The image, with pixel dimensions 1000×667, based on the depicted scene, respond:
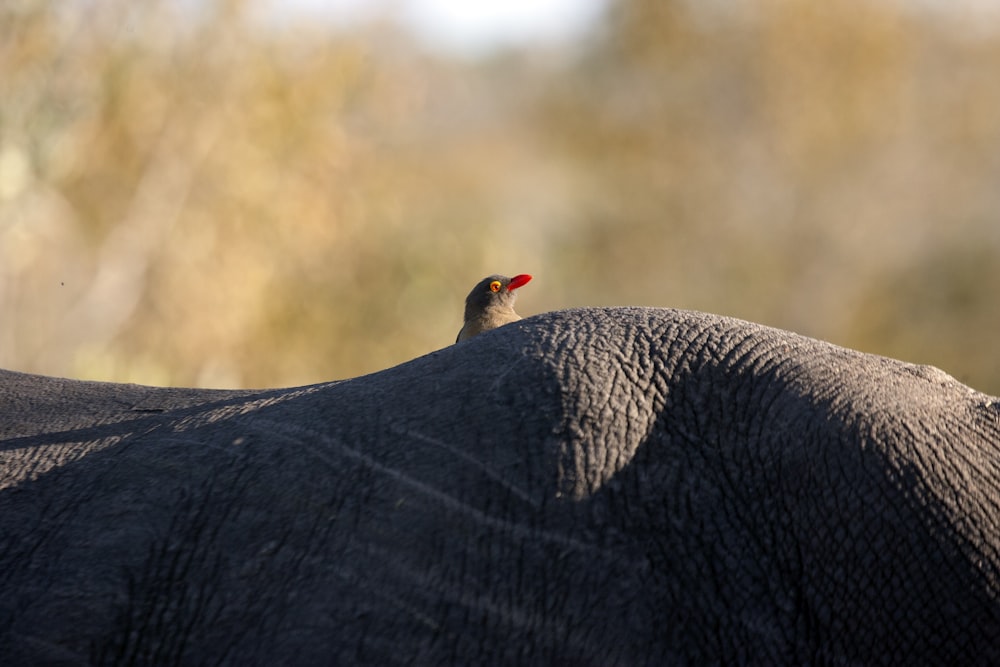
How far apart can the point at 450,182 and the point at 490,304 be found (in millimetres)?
22814

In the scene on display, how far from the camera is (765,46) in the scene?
2409cm

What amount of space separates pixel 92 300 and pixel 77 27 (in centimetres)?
248

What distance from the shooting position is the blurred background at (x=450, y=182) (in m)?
11.9

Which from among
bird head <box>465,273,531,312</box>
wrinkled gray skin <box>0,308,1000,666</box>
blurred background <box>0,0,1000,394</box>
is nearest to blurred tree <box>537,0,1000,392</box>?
blurred background <box>0,0,1000,394</box>

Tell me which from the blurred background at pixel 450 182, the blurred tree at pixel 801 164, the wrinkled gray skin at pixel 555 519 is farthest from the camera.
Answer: the blurred tree at pixel 801 164

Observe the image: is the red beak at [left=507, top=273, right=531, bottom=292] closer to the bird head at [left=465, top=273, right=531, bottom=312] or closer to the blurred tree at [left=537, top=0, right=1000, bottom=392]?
the bird head at [left=465, top=273, right=531, bottom=312]

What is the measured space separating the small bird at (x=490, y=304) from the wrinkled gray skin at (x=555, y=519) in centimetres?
263

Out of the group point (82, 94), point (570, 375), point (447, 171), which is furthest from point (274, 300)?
point (447, 171)

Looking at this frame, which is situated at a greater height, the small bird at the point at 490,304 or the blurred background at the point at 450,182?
the blurred background at the point at 450,182

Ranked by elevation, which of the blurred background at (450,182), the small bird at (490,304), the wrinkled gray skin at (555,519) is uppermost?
the blurred background at (450,182)

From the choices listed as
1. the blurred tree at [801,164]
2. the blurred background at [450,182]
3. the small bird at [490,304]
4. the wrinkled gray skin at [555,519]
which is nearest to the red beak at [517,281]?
the small bird at [490,304]

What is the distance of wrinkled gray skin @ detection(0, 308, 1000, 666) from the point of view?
246cm

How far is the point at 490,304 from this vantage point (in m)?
5.56

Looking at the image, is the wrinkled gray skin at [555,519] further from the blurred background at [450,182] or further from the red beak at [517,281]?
the blurred background at [450,182]
